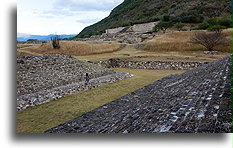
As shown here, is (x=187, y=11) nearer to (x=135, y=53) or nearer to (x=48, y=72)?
(x=135, y=53)

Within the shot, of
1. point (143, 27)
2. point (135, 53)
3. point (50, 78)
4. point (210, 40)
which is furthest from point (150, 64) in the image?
point (143, 27)

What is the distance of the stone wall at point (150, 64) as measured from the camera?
72.4 ft

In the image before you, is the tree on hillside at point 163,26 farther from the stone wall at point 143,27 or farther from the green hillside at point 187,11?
the stone wall at point 143,27

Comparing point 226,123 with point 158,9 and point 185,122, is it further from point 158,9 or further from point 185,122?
point 158,9

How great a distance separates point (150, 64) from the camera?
23.9m

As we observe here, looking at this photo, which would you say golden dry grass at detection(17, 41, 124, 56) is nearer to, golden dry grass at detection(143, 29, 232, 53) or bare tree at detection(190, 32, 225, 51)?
golden dry grass at detection(143, 29, 232, 53)

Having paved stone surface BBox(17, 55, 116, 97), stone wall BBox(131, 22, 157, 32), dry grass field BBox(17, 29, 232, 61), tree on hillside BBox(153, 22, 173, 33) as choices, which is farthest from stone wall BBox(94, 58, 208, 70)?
stone wall BBox(131, 22, 157, 32)

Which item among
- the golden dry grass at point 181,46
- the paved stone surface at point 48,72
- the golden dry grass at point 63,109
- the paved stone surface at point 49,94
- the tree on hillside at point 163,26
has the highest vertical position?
the tree on hillside at point 163,26

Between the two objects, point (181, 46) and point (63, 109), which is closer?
point (63, 109)

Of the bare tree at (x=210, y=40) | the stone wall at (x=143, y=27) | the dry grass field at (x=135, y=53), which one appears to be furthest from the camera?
the stone wall at (x=143, y=27)

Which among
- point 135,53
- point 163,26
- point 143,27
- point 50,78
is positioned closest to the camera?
point 50,78

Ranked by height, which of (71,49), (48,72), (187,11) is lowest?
(48,72)

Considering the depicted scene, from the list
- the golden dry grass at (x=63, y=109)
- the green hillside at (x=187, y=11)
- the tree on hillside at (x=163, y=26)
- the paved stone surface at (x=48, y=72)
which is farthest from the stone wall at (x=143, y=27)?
the golden dry grass at (x=63, y=109)

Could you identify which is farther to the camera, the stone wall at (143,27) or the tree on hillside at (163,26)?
the stone wall at (143,27)
